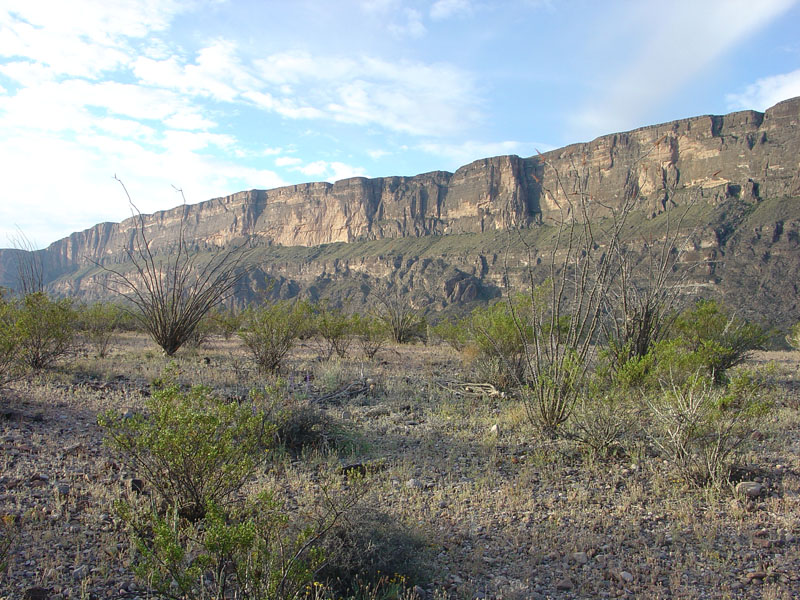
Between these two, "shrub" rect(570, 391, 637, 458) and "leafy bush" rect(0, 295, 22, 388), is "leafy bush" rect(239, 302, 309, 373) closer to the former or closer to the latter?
"leafy bush" rect(0, 295, 22, 388)

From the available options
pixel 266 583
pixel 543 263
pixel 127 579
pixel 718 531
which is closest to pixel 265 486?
pixel 127 579

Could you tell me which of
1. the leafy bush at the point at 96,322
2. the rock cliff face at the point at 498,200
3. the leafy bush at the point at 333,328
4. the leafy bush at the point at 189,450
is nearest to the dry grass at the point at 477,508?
the leafy bush at the point at 189,450

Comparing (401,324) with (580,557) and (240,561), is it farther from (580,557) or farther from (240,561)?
(240,561)

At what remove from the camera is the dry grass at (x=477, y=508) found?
2646 mm

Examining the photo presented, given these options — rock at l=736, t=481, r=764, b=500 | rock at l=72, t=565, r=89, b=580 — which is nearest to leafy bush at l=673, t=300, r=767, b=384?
rock at l=736, t=481, r=764, b=500

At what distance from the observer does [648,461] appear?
14.8 ft

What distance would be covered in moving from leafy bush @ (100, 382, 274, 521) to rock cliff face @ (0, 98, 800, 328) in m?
24.1

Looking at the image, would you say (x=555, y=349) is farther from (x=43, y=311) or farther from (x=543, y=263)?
(x=543, y=263)

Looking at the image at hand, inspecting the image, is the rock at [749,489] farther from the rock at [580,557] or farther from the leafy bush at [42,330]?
the leafy bush at [42,330]

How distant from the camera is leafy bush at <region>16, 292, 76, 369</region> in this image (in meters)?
7.07

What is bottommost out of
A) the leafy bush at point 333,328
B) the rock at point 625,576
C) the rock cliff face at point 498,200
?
the rock at point 625,576

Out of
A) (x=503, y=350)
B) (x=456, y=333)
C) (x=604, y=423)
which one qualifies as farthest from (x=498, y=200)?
(x=604, y=423)

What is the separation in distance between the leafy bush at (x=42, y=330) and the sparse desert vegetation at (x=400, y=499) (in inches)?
42.9

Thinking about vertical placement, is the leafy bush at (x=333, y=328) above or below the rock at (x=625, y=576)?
above
